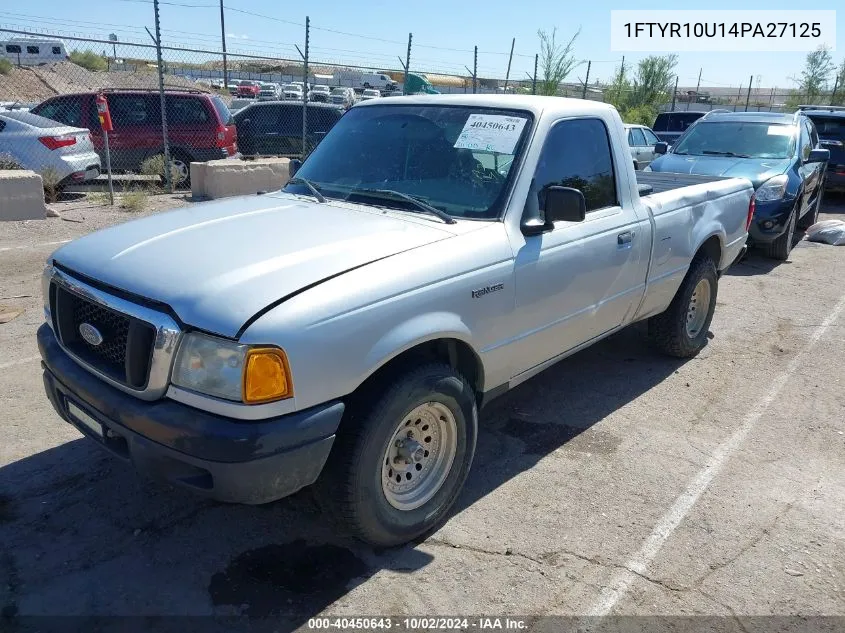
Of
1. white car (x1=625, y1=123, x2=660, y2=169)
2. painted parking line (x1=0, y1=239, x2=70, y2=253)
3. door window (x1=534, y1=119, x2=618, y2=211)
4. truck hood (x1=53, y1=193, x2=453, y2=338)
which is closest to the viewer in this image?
truck hood (x1=53, y1=193, x2=453, y2=338)

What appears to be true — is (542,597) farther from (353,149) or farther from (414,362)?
(353,149)

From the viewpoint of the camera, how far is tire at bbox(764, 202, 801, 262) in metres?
9.23

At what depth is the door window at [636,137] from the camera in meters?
14.8

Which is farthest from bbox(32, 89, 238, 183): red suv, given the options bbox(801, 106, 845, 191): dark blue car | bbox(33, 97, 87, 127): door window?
bbox(801, 106, 845, 191): dark blue car

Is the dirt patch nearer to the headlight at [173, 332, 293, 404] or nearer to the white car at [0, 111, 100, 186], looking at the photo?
the white car at [0, 111, 100, 186]

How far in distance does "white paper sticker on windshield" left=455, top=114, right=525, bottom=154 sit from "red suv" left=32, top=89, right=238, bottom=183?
9995mm

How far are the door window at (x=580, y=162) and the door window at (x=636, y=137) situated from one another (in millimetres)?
11150

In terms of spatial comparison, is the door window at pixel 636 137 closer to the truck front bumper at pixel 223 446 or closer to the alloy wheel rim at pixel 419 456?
the alloy wheel rim at pixel 419 456

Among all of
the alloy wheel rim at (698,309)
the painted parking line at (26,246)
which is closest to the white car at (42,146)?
the painted parking line at (26,246)

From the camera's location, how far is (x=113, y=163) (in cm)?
1302

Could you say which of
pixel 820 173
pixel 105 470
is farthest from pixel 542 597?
pixel 820 173

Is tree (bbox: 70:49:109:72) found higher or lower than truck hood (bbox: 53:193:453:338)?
higher

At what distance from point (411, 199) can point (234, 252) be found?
1.05 m

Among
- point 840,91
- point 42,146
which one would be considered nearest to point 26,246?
point 42,146
